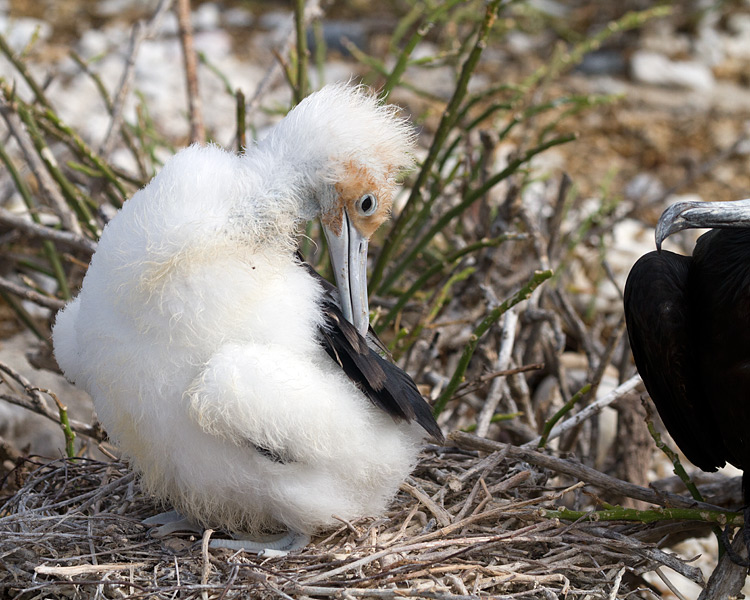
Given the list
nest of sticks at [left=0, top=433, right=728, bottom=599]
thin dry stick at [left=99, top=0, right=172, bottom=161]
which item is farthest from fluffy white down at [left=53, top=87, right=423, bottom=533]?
thin dry stick at [left=99, top=0, right=172, bottom=161]

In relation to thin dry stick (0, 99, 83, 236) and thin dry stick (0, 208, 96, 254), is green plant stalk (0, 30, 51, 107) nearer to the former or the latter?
thin dry stick (0, 99, 83, 236)

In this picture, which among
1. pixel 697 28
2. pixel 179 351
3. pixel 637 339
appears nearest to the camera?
pixel 179 351

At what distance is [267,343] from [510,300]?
802 millimetres

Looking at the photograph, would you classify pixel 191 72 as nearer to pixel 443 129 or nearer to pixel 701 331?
pixel 443 129

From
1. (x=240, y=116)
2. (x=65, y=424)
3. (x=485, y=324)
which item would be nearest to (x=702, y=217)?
(x=485, y=324)

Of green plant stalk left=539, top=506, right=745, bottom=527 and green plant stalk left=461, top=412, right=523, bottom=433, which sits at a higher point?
green plant stalk left=461, top=412, right=523, bottom=433

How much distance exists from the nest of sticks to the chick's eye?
2.44ft

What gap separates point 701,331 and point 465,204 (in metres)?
0.90

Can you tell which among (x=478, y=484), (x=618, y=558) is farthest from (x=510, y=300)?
(x=618, y=558)

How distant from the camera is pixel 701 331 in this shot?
230 centimetres

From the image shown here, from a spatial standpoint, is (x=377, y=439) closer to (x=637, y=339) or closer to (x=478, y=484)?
(x=478, y=484)

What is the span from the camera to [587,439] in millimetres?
3334

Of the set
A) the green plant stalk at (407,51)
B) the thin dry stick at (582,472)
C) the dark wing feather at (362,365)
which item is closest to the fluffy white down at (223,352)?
the dark wing feather at (362,365)

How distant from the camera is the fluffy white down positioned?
6.27ft
